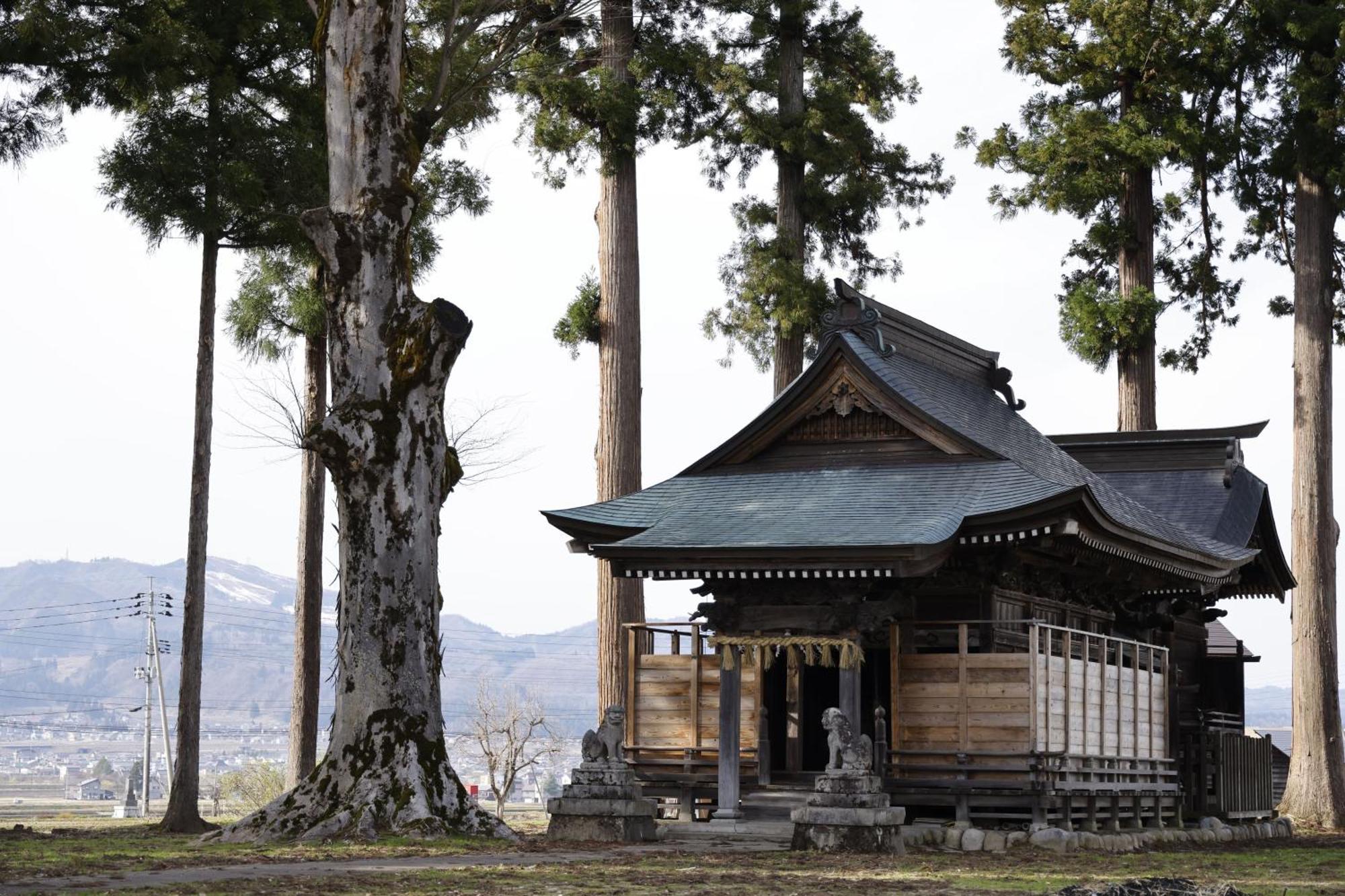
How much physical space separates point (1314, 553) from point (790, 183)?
11.4 meters

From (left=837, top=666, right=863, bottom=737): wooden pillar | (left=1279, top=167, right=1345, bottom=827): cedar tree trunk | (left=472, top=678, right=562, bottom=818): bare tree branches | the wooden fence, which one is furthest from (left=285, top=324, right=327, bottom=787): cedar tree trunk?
(left=1279, top=167, right=1345, bottom=827): cedar tree trunk

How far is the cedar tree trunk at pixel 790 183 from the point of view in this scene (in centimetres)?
2866

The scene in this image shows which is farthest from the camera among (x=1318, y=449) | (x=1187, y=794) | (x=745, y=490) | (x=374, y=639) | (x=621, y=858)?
(x=1318, y=449)

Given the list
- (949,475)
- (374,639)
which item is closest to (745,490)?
(949,475)

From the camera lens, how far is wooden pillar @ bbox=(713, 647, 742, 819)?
1978cm

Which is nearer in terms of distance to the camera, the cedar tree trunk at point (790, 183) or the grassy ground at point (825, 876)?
the grassy ground at point (825, 876)

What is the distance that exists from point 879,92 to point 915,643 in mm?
12799

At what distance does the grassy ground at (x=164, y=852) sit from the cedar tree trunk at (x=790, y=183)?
13.7m

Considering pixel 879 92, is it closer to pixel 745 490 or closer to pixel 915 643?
pixel 745 490

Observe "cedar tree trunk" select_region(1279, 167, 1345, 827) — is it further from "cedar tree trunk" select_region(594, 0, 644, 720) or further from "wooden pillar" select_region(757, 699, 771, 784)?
"wooden pillar" select_region(757, 699, 771, 784)

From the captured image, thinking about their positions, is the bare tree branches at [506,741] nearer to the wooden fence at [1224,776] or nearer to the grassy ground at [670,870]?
the wooden fence at [1224,776]

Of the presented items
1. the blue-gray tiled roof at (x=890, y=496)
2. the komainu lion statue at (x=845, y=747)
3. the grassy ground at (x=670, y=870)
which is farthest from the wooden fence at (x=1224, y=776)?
the komainu lion statue at (x=845, y=747)

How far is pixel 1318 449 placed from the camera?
30.1 metres

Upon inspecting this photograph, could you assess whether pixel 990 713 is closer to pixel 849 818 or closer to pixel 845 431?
pixel 849 818
